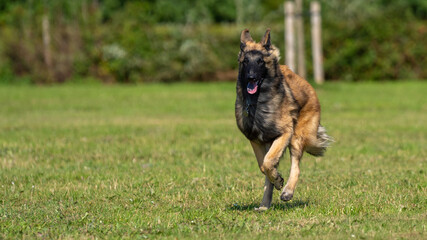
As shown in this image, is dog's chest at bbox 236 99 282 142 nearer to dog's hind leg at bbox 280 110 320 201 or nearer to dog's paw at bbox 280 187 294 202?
dog's hind leg at bbox 280 110 320 201

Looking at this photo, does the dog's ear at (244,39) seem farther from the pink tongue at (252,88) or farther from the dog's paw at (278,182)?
the dog's paw at (278,182)

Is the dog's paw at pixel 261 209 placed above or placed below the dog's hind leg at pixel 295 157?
below

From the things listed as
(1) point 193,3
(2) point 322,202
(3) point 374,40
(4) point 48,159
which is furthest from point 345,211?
(1) point 193,3

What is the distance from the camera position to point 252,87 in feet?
24.9

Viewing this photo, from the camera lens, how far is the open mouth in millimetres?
7552

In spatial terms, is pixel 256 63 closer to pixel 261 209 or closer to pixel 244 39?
pixel 244 39

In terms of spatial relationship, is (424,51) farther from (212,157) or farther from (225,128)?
(212,157)

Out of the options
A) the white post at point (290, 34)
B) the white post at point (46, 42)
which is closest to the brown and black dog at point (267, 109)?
the white post at point (290, 34)

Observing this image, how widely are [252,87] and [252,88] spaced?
0.04ft

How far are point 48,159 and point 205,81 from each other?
21643 millimetres

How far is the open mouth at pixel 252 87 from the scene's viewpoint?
7552 millimetres

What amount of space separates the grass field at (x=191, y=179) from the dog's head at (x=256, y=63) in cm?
133

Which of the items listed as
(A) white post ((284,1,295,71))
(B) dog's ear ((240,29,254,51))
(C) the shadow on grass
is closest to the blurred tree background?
(A) white post ((284,1,295,71))

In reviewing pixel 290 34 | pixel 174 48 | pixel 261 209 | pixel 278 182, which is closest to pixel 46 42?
pixel 174 48
